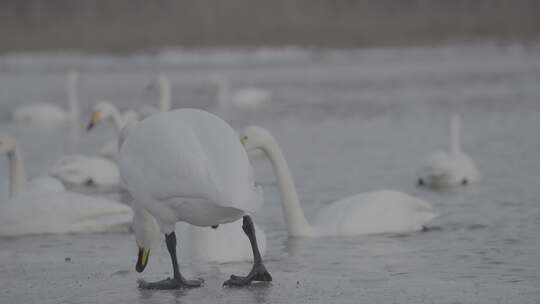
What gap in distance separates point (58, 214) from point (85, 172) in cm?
354

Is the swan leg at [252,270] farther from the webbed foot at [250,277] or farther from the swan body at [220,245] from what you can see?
the swan body at [220,245]

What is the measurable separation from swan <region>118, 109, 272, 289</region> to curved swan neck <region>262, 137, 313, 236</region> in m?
1.93

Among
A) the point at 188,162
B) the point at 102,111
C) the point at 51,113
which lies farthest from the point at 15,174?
the point at 51,113

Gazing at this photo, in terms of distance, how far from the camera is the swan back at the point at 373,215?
8883 mm

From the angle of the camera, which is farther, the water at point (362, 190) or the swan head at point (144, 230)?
the water at point (362, 190)

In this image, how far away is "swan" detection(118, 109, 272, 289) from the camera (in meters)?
6.28

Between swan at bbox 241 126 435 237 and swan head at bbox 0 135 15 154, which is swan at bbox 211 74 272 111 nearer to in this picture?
swan head at bbox 0 135 15 154

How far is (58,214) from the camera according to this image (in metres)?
9.35

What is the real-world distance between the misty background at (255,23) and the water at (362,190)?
43.5 metres

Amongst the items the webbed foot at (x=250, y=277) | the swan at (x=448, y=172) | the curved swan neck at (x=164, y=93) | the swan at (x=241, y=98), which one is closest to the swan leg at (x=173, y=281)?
the webbed foot at (x=250, y=277)

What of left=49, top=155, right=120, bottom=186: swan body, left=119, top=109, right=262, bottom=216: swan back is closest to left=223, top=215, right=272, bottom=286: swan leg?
left=119, top=109, right=262, bottom=216: swan back

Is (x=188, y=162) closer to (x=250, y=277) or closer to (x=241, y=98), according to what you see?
(x=250, y=277)

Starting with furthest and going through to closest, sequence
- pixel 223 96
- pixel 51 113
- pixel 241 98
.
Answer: pixel 241 98, pixel 223 96, pixel 51 113

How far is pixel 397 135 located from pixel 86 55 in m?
51.4
